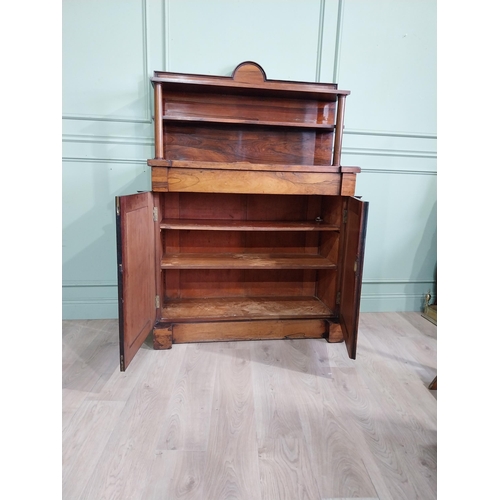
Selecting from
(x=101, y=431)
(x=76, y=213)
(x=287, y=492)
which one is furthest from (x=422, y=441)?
(x=76, y=213)

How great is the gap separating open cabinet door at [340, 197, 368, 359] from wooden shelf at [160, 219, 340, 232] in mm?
236

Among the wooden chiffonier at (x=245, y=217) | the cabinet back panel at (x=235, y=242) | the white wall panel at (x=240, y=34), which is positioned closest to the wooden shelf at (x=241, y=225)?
the wooden chiffonier at (x=245, y=217)

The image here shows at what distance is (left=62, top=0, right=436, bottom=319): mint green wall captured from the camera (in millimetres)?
2246

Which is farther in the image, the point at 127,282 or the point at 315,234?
the point at 315,234

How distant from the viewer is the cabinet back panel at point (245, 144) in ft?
7.62

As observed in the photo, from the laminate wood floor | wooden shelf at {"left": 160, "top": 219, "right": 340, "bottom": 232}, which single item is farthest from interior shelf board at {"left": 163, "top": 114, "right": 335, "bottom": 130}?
the laminate wood floor

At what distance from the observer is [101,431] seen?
57.5 inches

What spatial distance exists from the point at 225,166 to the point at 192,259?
68 centimetres

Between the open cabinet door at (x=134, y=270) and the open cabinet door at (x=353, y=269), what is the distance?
1130 mm

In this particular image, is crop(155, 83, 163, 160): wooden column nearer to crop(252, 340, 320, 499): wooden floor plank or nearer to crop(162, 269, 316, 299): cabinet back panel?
crop(162, 269, 316, 299): cabinet back panel

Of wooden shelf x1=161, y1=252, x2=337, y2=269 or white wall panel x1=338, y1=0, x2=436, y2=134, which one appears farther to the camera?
white wall panel x1=338, y1=0, x2=436, y2=134

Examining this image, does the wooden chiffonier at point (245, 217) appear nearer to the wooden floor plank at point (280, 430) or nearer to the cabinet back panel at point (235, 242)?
the cabinet back panel at point (235, 242)

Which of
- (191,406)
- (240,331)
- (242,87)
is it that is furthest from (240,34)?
(191,406)
